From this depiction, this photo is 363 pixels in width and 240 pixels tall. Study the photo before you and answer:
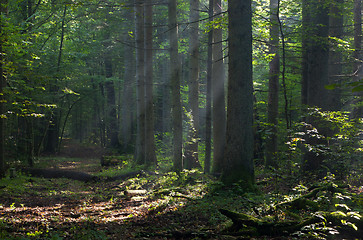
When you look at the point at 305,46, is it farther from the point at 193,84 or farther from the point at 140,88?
the point at 140,88

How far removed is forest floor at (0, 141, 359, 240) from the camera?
17.2 feet

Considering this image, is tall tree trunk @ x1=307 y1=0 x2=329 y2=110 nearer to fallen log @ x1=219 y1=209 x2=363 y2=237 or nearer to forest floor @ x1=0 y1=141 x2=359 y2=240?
forest floor @ x1=0 y1=141 x2=359 y2=240

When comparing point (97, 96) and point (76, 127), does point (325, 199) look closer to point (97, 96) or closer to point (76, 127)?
point (97, 96)

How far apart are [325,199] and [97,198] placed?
6977mm

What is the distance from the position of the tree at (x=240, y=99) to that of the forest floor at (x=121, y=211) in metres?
0.74

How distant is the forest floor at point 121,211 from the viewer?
17.2ft

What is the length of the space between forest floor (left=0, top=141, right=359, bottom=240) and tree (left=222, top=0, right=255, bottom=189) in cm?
74

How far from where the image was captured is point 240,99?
26.0 feet

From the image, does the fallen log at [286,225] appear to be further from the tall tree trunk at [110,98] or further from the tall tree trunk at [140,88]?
the tall tree trunk at [110,98]

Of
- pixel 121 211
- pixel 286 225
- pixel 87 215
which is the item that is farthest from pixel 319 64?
pixel 87 215

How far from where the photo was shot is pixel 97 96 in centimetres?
2903

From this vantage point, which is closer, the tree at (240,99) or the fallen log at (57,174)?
the tree at (240,99)

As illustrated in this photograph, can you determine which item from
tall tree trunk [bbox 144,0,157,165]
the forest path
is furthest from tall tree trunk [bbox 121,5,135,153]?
the forest path

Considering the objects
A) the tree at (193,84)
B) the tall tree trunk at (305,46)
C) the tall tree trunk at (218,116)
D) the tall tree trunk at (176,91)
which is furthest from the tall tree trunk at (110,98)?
the tall tree trunk at (305,46)
